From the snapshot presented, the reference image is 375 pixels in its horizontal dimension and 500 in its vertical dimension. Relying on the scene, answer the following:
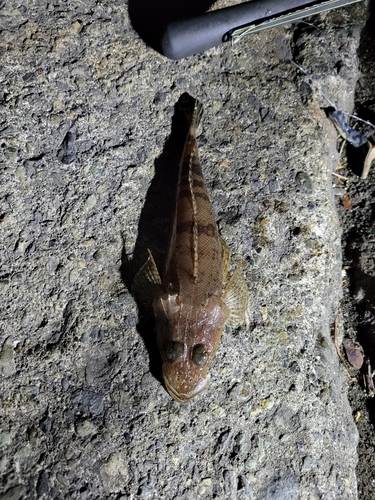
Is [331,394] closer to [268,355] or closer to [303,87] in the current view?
[268,355]

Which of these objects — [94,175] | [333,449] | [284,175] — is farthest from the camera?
[284,175]

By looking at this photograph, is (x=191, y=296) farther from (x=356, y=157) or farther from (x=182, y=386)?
(x=356, y=157)

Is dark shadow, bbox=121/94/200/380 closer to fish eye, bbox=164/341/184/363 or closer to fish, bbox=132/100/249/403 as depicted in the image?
fish, bbox=132/100/249/403

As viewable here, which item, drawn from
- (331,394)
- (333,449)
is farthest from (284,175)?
(333,449)

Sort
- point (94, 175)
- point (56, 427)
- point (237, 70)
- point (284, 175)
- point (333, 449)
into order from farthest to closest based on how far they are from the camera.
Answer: point (237, 70) < point (284, 175) < point (94, 175) < point (333, 449) < point (56, 427)

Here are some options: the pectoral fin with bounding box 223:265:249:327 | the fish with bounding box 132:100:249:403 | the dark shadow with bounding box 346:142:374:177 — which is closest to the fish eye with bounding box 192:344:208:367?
the fish with bounding box 132:100:249:403

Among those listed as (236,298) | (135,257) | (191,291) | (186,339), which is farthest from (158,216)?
(186,339)
